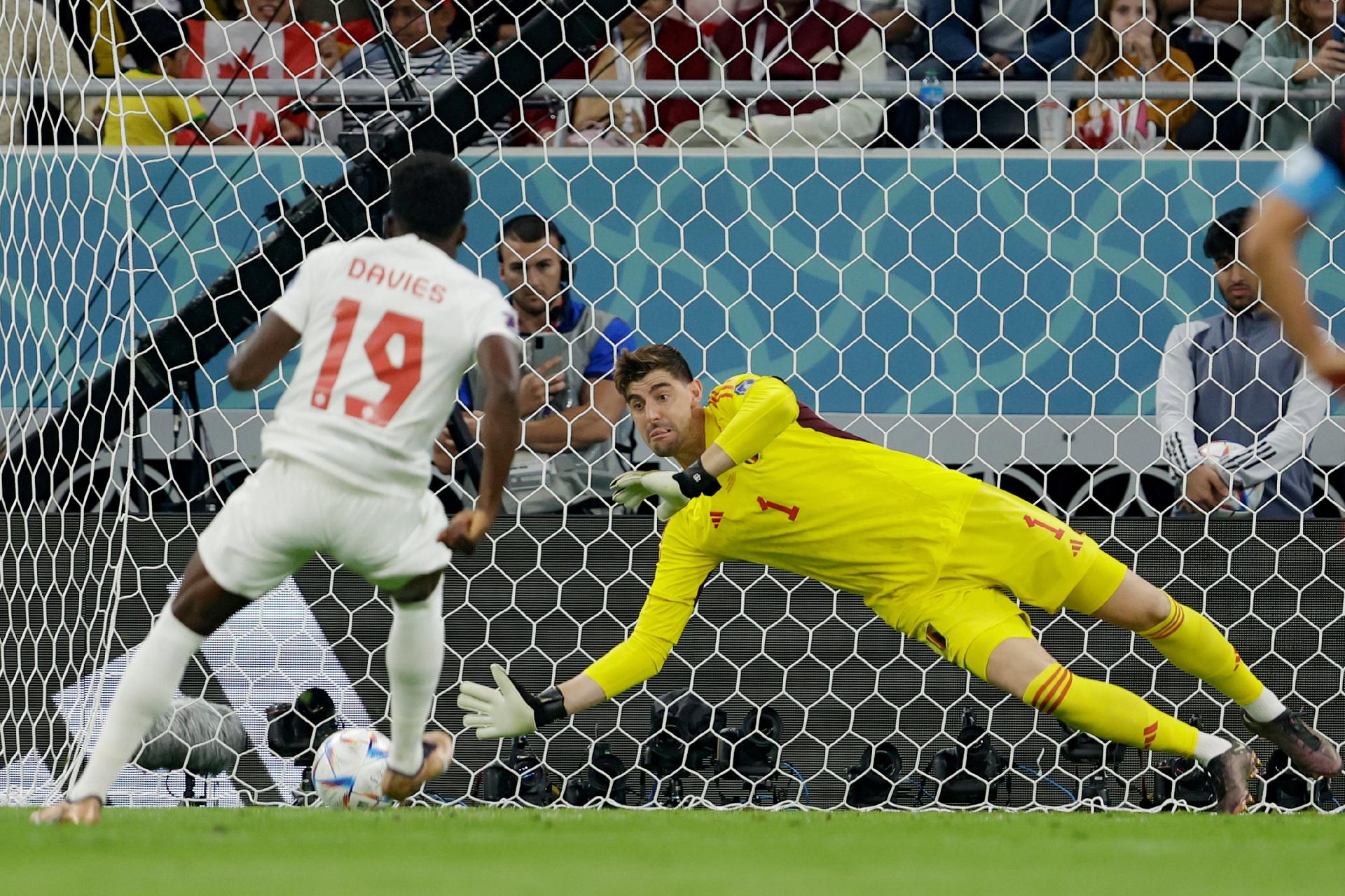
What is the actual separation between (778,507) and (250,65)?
3.16 meters

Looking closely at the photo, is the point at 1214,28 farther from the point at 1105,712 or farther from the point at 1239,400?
the point at 1105,712

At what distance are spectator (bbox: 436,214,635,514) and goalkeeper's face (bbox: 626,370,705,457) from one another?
0.97 metres

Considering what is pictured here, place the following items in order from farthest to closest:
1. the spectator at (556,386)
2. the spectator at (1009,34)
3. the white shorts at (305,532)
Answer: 1. the spectator at (1009,34)
2. the spectator at (556,386)
3. the white shorts at (305,532)

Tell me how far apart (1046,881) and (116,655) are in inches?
151

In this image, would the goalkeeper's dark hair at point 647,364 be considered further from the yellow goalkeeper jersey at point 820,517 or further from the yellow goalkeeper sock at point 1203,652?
the yellow goalkeeper sock at point 1203,652

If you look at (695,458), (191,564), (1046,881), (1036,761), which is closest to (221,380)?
(695,458)

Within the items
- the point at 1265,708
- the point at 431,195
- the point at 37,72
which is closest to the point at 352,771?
the point at 431,195

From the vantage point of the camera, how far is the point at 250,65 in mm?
6934

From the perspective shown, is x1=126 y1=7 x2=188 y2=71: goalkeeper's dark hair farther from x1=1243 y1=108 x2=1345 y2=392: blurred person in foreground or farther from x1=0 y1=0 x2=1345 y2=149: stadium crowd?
x1=1243 y1=108 x2=1345 y2=392: blurred person in foreground

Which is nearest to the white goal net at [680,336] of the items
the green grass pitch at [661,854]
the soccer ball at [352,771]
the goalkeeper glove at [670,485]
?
the soccer ball at [352,771]

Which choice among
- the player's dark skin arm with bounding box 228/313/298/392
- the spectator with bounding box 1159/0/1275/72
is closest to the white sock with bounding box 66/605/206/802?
the player's dark skin arm with bounding box 228/313/298/392

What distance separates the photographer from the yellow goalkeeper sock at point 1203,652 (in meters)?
5.07

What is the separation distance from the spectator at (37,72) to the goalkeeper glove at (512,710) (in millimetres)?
2552

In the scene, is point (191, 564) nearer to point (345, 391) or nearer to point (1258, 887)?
point (345, 391)
